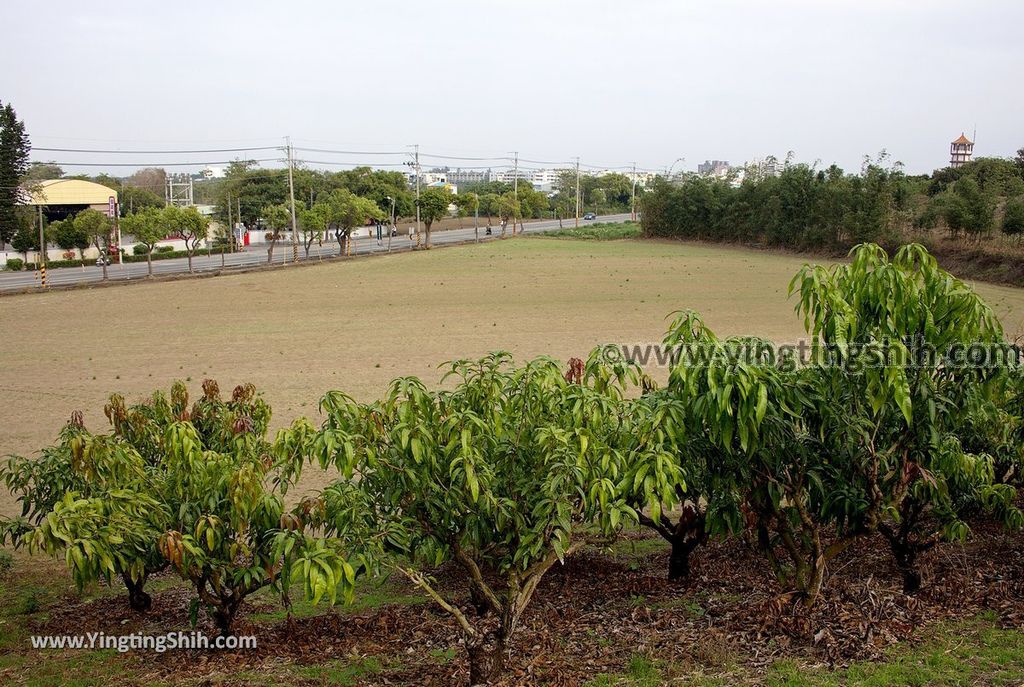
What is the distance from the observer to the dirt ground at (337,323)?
13.8 meters

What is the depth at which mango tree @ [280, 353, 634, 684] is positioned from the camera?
405 cm

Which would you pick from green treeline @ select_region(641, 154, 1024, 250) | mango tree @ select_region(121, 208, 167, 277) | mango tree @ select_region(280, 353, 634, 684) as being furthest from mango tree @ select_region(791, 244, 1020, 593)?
mango tree @ select_region(121, 208, 167, 277)

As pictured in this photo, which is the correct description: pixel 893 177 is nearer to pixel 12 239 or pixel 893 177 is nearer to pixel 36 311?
pixel 36 311

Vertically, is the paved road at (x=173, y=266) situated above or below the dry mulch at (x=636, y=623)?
above

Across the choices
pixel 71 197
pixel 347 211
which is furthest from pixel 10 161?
pixel 347 211

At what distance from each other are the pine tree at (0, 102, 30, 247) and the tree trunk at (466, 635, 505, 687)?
37686mm

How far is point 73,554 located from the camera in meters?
3.93

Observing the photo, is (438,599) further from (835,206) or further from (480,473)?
(835,206)

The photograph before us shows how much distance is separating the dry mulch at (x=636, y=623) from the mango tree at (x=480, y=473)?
75 cm

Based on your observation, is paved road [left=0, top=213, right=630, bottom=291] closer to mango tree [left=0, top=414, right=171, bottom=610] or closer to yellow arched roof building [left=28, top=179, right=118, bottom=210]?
yellow arched roof building [left=28, top=179, right=118, bottom=210]

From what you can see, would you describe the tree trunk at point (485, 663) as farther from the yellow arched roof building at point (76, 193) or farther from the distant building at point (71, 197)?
the yellow arched roof building at point (76, 193)

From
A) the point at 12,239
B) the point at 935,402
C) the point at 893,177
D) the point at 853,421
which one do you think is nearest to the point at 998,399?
the point at 935,402

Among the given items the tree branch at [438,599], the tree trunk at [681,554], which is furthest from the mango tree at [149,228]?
the tree branch at [438,599]

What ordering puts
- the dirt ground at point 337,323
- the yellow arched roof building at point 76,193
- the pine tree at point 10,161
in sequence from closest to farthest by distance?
the dirt ground at point 337,323 → the pine tree at point 10,161 → the yellow arched roof building at point 76,193
